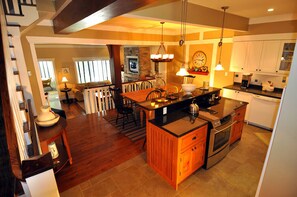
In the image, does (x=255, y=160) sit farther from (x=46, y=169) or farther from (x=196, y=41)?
(x=196, y=41)

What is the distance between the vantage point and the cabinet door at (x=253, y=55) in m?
4.02

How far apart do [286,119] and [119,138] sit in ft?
11.3

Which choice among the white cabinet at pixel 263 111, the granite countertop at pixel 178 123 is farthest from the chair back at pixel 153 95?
the white cabinet at pixel 263 111

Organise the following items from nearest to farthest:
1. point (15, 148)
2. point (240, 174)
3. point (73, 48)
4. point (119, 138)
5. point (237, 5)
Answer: point (15, 148) < point (240, 174) < point (237, 5) < point (119, 138) < point (73, 48)

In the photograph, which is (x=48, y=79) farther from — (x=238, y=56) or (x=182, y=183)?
(x=238, y=56)

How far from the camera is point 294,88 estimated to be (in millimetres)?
690

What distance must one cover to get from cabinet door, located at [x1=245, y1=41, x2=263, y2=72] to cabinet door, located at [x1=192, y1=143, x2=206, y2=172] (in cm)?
306

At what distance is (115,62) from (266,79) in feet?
15.2

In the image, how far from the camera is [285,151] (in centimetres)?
75

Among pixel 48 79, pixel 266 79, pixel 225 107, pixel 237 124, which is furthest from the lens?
pixel 48 79

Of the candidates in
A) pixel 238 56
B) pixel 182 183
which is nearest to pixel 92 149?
pixel 182 183

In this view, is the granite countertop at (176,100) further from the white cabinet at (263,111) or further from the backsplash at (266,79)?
the backsplash at (266,79)

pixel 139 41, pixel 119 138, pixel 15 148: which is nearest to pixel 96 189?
pixel 119 138

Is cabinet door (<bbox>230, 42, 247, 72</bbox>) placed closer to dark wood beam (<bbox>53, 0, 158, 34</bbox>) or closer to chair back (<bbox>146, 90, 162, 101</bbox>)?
chair back (<bbox>146, 90, 162, 101</bbox>)
